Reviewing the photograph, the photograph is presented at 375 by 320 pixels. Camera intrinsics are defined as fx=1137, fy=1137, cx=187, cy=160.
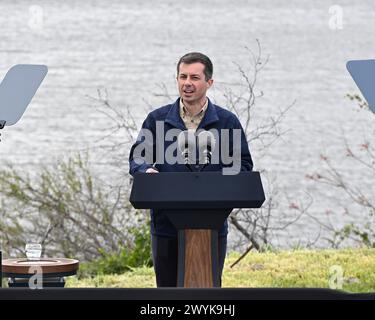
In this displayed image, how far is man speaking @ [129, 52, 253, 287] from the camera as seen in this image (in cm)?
464

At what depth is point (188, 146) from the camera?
4.46 metres

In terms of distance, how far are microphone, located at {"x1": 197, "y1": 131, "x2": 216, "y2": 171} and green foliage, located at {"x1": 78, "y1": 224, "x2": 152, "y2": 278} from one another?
12.7ft

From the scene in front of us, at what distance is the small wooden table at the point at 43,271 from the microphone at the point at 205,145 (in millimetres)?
813

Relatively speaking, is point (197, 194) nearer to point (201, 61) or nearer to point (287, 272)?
point (201, 61)

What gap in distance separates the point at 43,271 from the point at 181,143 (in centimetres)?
85

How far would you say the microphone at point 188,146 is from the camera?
4.45 m

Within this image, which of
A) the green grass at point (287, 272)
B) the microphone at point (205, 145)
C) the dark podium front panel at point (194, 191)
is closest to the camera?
the dark podium front panel at point (194, 191)

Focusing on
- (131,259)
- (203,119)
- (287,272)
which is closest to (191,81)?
(203,119)

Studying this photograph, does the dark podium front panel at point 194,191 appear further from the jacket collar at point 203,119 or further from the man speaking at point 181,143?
the jacket collar at point 203,119

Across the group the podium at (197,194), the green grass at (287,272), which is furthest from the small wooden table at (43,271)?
the green grass at (287,272)
